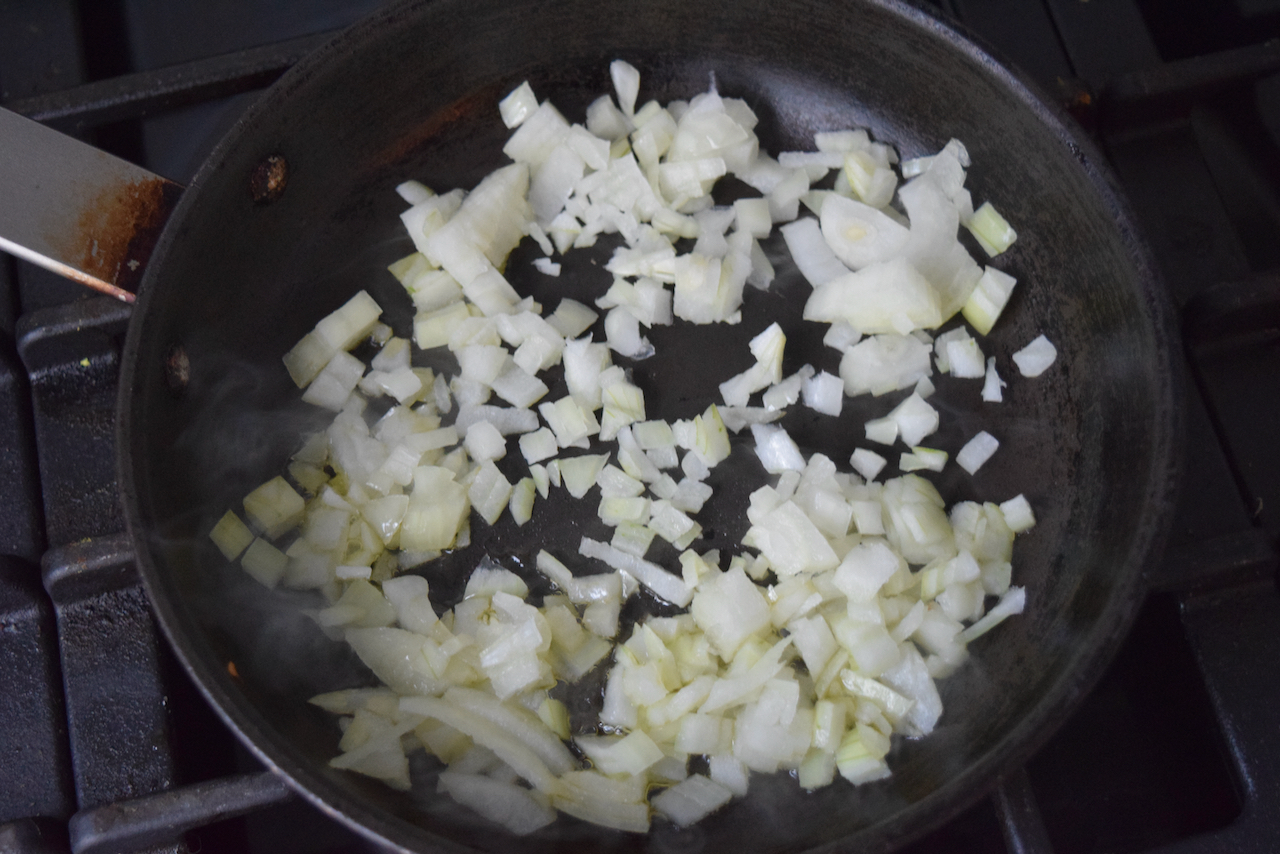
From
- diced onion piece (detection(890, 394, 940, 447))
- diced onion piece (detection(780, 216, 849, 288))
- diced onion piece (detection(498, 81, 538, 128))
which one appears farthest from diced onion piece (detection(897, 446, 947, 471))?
diced onion piece (detection(498, 81, 538, 128))

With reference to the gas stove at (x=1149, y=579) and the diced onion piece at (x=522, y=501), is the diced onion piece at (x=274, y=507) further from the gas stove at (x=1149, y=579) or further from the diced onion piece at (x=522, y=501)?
the diced onion piece at (x=522, y=501)

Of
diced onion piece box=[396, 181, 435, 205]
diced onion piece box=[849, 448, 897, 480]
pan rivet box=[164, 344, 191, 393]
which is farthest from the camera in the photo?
diced onion piece box=[396, 181, 435, 205]

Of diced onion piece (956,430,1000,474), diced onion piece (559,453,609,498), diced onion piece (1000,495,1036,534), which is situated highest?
diced onion piece (559,453,609,498)

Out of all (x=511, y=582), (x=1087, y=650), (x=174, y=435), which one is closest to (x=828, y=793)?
(x=1087, y=650)

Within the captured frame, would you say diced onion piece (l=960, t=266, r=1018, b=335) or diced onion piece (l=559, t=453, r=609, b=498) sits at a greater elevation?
diced onion piece (l=559, t=453, r=609, b=498)

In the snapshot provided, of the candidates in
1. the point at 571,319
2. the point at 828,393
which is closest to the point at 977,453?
the point at 828,393

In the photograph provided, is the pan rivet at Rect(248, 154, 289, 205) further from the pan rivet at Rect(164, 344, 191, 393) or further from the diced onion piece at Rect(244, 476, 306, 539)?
the diced onion piece at Rect(244, 476, 306, 539)
